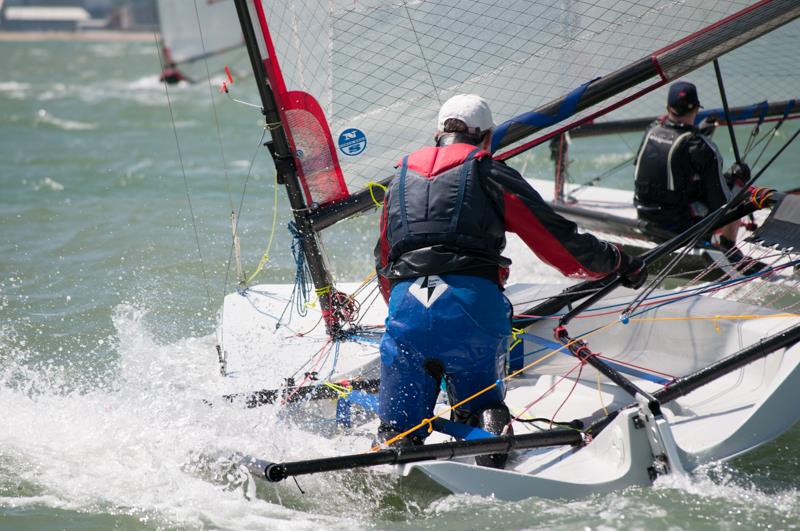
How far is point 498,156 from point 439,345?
109 cm

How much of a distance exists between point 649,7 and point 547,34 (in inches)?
14.6

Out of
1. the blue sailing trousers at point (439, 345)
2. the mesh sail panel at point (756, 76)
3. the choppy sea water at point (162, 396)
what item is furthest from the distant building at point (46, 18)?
the blue sailing trousers at point (439, 345)

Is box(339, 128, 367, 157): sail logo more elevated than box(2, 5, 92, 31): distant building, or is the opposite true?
box(2, 5, 92, 31): distant building

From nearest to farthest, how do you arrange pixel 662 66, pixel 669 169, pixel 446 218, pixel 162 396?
pixel 446 218 < pixel 162 396 < pixel 662 66 < pixel 669 169

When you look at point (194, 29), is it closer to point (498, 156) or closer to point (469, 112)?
point (498, 156)

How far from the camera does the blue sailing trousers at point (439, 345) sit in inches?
104

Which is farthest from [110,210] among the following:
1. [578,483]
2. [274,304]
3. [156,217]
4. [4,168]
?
[578,483]

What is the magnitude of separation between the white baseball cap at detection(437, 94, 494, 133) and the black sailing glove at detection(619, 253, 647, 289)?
58cm

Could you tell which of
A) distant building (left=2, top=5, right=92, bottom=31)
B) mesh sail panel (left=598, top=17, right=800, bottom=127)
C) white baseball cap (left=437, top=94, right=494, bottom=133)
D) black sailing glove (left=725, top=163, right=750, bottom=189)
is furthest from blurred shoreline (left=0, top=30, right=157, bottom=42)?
white baseball cap (left=437, top=94, right=494, bottom=133)

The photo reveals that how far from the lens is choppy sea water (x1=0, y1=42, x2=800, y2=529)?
268 cm

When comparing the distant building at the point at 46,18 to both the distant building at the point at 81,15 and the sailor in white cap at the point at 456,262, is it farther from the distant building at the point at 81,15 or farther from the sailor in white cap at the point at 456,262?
the sailor in white cap at the point at 456,262

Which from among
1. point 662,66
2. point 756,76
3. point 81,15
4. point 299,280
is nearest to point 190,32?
point 756,76

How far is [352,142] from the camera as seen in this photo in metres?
3.53

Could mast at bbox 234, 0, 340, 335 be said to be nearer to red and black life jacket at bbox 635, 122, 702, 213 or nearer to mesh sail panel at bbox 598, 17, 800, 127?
red and black life jacket at bbox 635, 122, 702, 213
